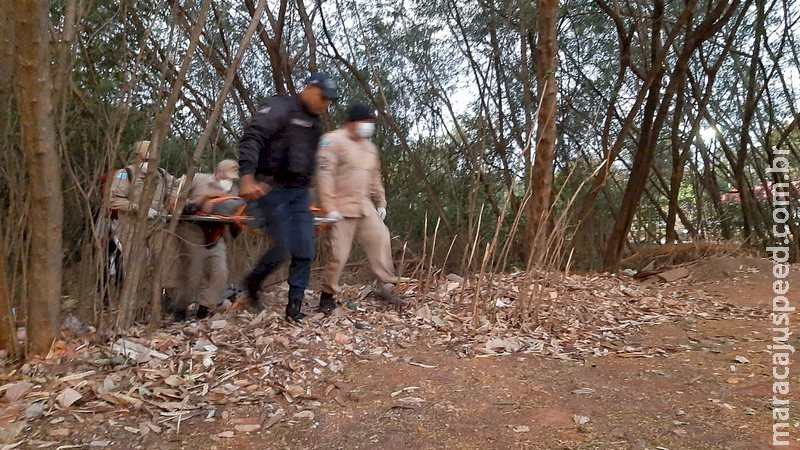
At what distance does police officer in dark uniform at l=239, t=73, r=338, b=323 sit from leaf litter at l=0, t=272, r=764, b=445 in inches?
12.5

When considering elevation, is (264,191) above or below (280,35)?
below

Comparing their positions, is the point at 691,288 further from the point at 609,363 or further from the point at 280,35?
the point at 280,35

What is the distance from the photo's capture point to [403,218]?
37.1ft

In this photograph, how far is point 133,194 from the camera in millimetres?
3592

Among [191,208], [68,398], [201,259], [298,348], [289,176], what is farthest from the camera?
[201,259]

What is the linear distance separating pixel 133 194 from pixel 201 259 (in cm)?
80

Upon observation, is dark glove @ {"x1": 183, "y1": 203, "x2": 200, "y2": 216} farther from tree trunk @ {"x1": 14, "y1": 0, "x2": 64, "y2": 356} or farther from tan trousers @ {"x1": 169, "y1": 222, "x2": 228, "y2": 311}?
tree trunk @ {"x1": 14, "y1": 0, "x2": 64, "y2": 356}

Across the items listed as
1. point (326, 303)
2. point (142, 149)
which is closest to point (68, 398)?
point (142, 149)

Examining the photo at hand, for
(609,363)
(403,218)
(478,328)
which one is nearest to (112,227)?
(478,328)

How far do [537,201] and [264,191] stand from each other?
8.17 ft

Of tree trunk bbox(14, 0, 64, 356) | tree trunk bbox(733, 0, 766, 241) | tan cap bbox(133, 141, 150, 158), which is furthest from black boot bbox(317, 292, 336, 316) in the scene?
tree trunk bbox(733, 0, 766, 241)

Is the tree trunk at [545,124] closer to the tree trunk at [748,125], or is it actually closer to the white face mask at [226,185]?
the white face mask at [226,185]

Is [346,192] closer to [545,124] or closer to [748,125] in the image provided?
[545,124]

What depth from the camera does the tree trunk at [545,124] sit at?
16.1ft
